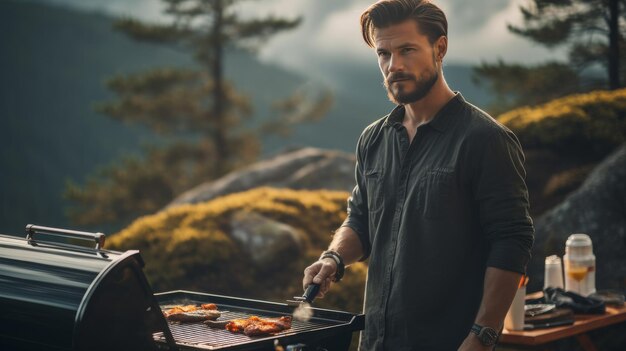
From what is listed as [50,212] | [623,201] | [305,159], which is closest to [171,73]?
[305,159]

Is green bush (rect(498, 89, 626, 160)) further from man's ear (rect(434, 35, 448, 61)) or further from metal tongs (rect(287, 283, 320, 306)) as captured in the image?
metal tongs (rect(287, 283, 320, 306))

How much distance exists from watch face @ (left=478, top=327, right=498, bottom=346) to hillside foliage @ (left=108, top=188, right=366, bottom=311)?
15.1 feet

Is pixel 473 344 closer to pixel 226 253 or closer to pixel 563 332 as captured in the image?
pixel 563 332

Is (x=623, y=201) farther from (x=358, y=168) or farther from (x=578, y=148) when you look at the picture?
(x=358, y=168)

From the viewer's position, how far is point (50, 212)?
67938mm

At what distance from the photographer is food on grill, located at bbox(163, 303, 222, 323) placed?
3.02 meters

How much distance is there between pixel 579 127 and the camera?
7.95 m

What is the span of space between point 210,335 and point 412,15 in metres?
1.34

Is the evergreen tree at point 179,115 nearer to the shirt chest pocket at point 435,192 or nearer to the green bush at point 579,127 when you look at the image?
the green bush at point 579,127

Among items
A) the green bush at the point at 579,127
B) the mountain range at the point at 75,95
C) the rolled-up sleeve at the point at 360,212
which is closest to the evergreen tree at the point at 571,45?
the green bush at the point at 579,127

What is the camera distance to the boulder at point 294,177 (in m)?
10.9

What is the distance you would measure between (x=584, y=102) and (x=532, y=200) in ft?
4.42

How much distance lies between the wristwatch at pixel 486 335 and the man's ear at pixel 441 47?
0.99 m

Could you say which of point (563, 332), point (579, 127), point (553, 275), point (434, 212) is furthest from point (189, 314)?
point (579, 127)
